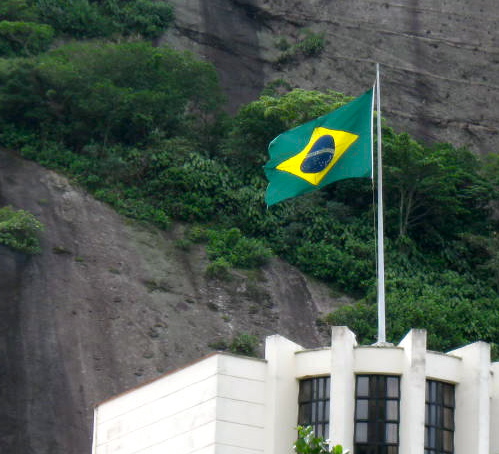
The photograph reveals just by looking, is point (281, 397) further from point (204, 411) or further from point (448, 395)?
point (448, 395)

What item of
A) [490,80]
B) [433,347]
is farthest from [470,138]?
[433,347]

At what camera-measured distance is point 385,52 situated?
3273 inches

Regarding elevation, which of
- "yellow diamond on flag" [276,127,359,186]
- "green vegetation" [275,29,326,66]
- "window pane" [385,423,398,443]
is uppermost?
"green vegetation" [275,29,326,66]

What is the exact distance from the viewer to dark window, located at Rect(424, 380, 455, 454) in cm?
3381

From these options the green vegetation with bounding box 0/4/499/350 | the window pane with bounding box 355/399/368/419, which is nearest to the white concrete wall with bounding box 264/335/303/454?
the window pane with bounding box 355/399/368/419

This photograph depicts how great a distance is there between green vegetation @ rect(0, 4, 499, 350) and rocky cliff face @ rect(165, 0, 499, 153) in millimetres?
8568

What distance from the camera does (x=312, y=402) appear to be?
34.3 m

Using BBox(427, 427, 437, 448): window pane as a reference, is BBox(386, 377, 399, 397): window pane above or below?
above

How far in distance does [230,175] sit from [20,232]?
452 inches

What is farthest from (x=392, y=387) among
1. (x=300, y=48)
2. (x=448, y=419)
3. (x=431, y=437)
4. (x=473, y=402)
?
(x=300, y=48)

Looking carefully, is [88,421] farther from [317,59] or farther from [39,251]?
[317,59]

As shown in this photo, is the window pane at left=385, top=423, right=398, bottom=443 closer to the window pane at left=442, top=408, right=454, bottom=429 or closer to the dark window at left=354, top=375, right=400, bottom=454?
the dark window at left=354, top=375, right=400, bottom=454

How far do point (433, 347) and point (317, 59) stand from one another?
3076 cm

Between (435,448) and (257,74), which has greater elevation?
(257,74)
